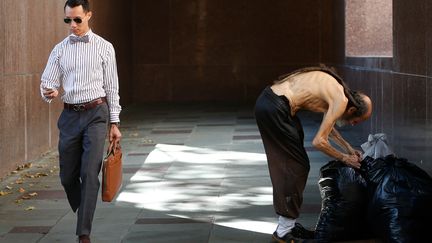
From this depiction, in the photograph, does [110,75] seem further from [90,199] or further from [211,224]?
[211,224]

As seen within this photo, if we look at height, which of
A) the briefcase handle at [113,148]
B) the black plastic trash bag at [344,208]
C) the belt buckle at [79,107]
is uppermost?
the belt buckle at [79,107]

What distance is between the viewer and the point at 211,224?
292 inches

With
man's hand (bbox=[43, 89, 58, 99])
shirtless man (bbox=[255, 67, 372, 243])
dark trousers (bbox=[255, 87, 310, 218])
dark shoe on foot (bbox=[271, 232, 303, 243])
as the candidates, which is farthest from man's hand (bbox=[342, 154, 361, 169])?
man's hand (bbox=[43, 89, 58, 99])

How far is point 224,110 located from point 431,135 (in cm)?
1092

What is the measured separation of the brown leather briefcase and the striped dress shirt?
0.91 feet

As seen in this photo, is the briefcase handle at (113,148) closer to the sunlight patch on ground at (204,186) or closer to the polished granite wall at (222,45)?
the sunlight patch on ground at (204,186)

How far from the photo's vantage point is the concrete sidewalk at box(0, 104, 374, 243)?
7.16 meters

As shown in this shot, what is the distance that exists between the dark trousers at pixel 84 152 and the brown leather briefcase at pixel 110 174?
0.40 feet

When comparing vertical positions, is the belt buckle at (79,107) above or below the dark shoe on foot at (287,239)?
above

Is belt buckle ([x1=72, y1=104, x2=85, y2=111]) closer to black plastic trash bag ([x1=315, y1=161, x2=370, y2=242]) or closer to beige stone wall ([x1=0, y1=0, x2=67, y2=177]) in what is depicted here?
black plastic trash bag ([x1=315, y1=161, x2=370, y2=242])

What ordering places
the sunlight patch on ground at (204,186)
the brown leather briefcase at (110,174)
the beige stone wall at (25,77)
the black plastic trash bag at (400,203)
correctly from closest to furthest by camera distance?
the black plastic trash bag at (400,203) → the brown leather briefcase at (110,174) → the sunlight patch on ground at (204,186) → the beige stone wall at (25,77)

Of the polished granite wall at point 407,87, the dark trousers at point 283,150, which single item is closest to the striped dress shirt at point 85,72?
the dark trousers at point 283,150

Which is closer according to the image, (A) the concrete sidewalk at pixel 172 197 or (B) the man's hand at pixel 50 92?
(B) the man's hand at pixel 50 92

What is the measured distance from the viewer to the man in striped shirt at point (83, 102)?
6348mm
